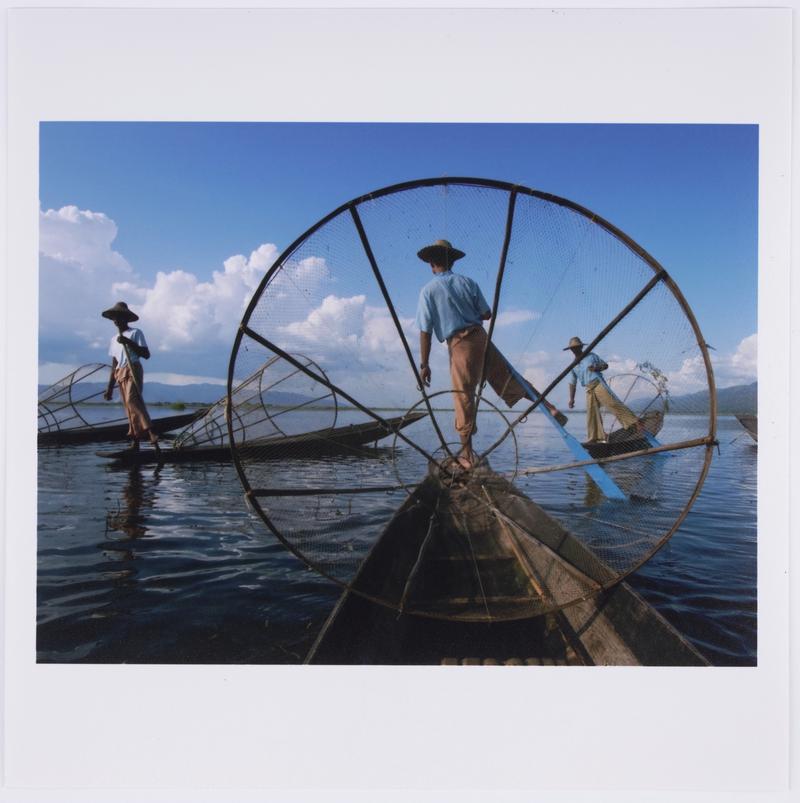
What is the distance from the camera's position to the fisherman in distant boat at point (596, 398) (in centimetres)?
299

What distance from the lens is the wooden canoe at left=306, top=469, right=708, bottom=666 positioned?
2.07 m

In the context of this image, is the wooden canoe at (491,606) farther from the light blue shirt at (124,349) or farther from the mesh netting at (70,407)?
the mesh netting at (70,407)

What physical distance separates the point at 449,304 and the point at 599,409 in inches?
73.8

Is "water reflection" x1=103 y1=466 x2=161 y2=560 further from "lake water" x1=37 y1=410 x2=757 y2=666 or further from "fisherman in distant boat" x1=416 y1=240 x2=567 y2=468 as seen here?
"fisherman in distant boat" x1=416 y1=240 x2=567 y2=468

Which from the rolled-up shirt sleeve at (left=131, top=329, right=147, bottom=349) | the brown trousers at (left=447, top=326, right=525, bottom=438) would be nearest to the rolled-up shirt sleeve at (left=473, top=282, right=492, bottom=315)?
the brown trousers at (left=447, top=326, right=525, bottom=438)

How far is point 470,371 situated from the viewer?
9.18 ft

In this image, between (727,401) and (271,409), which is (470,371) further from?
(271,409)

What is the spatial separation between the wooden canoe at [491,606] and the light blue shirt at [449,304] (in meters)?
0.93
